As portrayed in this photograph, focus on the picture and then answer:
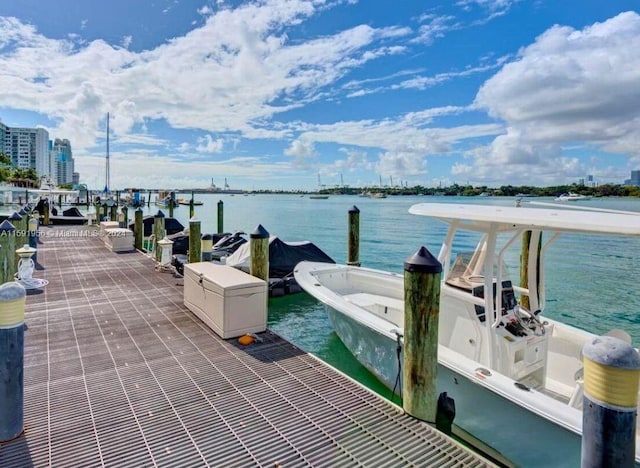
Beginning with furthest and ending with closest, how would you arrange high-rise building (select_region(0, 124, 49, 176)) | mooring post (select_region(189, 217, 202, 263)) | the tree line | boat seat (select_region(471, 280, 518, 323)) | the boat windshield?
high-rise building (select_region(0, 124, 49, 176)) → the tree line → mooring post (select_region(189, 217, 202, 263)) → the boat windshield → boat seat (select_region(471, 280, 518, 323))

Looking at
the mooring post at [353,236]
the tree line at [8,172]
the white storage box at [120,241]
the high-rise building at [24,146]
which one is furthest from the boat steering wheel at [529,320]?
the high-rise building at [24,146]

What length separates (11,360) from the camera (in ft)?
9.92

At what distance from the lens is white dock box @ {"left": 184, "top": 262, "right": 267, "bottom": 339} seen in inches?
208

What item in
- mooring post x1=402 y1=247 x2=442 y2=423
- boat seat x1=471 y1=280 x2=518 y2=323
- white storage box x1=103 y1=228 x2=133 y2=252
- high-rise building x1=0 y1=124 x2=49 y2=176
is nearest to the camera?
mooring post x1=402 y1=247 x2=442 y2=423

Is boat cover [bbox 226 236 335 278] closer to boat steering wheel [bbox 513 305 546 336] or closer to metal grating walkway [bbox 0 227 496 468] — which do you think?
metal grating walkway [bbox 0 227 496 468]

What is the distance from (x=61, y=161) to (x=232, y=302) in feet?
637

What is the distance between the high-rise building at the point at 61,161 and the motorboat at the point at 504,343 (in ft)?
600

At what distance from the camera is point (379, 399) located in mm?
3918

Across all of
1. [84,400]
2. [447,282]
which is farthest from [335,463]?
[447,282]

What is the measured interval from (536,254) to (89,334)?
20.2ft

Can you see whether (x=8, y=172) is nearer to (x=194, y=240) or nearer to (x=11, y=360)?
(x=194, y=240)

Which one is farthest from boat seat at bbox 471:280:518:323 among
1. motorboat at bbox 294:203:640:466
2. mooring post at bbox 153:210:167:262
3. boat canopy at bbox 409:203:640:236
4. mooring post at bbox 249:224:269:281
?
mooring post at bbox 153:210:167:262

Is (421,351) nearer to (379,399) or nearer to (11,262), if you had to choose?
(379,399)

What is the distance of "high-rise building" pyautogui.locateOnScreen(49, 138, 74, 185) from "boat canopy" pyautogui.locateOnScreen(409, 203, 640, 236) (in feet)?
601
